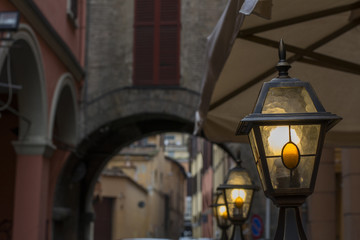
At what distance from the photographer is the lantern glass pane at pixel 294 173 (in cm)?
266

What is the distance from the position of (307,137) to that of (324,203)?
9.42 meters

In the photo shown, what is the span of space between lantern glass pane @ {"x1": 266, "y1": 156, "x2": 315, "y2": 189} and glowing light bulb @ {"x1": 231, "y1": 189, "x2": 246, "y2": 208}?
3.16 meters

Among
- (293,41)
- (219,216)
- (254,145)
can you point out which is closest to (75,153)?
(219,216)

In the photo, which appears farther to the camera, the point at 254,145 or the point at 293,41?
the point at 293,41

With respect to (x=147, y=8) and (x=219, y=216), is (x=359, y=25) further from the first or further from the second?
(x=147, y=8)

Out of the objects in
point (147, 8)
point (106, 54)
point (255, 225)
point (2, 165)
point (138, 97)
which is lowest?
point (255, 225)

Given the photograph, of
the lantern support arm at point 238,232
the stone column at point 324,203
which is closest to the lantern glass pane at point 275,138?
the lantern support arm at point 238,232

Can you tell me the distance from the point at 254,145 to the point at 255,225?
40.3ft

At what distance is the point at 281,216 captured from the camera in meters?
2.77

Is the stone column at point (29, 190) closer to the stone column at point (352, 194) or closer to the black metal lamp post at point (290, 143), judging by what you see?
the stone column at point (352, 194)

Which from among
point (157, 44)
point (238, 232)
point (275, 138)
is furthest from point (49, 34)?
point (275, 138)

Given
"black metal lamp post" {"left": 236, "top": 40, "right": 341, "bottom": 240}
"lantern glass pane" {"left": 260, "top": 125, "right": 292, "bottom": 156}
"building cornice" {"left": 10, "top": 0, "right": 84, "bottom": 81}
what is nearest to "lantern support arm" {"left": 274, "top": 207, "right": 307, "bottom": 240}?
"black metal lamp post" {"left": 236, "top": 40, "right": 341, "bottom": 240}

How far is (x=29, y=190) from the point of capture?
42.1 ft

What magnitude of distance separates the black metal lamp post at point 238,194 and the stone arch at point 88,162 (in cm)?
1052
